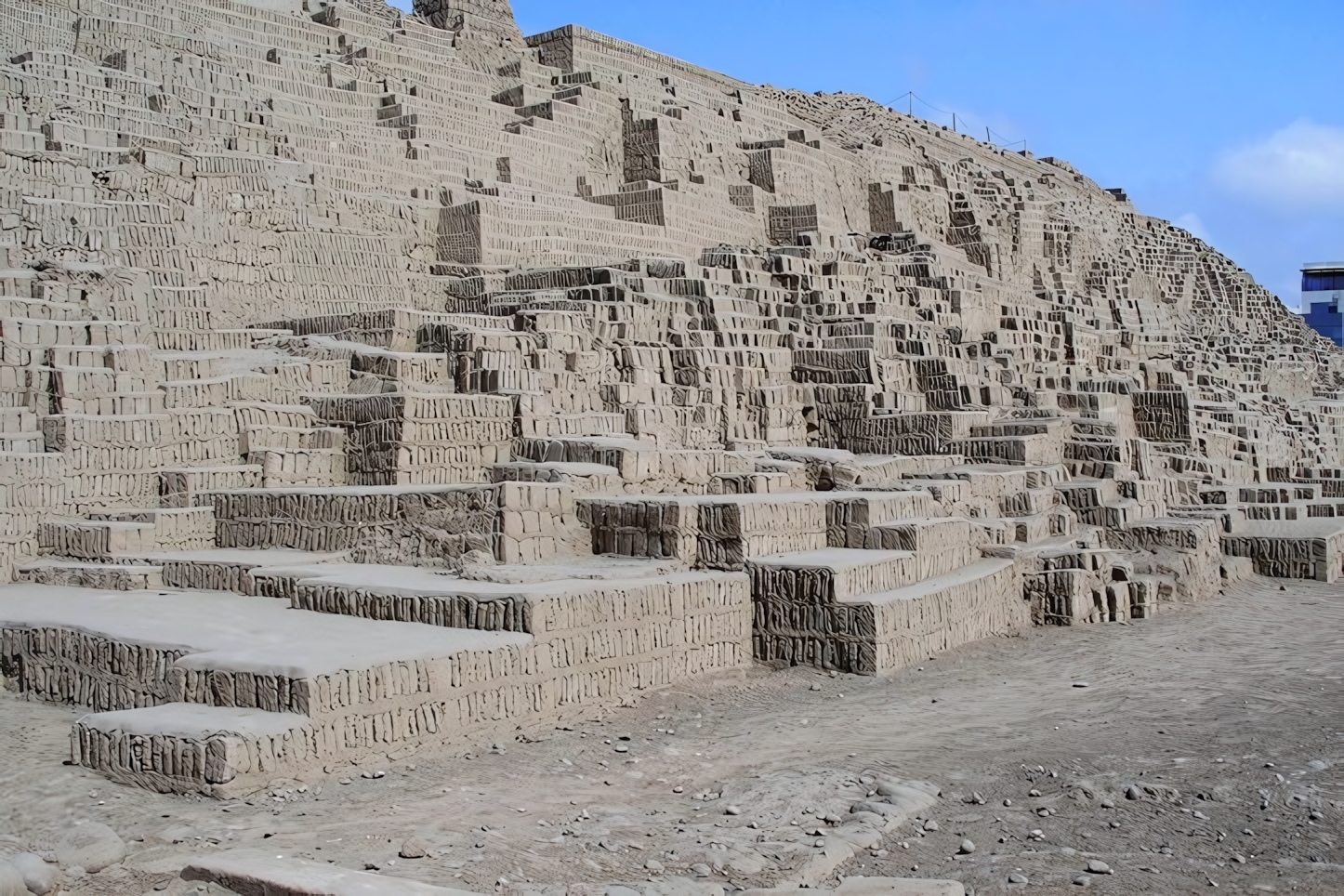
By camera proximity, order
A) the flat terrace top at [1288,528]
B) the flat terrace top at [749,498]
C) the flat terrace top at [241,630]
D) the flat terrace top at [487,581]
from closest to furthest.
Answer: the flat terrace top at [241,630]
the flat terrace top at [487,581]
the flat terrace top at [749,498]
the flat terrace top at [1288,528]

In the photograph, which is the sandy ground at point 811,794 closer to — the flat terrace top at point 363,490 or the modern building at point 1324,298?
the flat terrace top at point 363,490

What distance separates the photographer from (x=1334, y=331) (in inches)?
2340

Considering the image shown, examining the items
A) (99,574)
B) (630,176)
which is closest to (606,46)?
(630,176)

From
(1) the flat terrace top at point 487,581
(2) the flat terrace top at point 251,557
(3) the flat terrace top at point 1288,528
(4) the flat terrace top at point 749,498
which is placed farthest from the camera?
(3) the flat terrace top at point 1288,528

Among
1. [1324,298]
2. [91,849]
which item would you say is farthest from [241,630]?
[1324,298]

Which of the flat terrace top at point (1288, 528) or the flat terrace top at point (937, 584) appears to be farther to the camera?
the flat terrace top at point (1288, 528)

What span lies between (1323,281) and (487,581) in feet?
192

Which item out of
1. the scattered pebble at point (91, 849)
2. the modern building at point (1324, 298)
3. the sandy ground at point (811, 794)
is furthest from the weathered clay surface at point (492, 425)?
the modern building at point (1324, 298)

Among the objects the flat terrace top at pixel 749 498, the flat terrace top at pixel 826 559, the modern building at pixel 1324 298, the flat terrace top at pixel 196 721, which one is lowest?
the flat terrace top at pixel 196 721

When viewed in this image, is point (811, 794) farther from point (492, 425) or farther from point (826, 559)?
point (492, 425)

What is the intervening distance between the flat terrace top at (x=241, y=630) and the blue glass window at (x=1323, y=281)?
5887 centimetres

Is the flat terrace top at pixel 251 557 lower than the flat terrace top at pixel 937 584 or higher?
higher

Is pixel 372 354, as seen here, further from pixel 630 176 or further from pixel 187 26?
pixel 630 176

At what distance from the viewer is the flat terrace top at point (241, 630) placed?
28.7 ft
